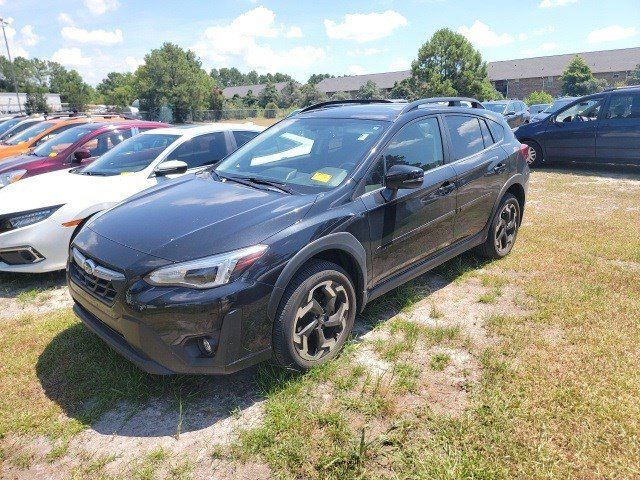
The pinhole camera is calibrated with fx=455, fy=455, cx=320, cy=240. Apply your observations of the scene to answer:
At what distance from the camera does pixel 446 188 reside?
3914 mm

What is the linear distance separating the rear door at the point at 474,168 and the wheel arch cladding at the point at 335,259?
1398 millimetres

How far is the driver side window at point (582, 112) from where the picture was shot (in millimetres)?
10016

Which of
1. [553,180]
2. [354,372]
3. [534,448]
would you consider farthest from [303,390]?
[553,180]

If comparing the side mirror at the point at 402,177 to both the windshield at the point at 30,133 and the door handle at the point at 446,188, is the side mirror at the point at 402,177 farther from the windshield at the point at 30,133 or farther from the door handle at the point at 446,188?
the windshield at the point at 30,133

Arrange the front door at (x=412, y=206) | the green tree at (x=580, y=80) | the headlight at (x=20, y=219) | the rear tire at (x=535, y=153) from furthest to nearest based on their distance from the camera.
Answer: the green tree at (x=580, y=80), the rear tire at (x=535, y=153), the headlight at (x=20, y=219), the front door at (x=412, y=206)

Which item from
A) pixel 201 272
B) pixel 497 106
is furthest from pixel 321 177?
pixel 497 106

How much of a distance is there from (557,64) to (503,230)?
261 ft

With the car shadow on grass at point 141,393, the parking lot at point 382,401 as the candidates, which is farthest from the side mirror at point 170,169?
the car shadow on grass at point 141,393

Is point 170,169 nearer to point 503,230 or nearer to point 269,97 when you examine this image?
point 503,230

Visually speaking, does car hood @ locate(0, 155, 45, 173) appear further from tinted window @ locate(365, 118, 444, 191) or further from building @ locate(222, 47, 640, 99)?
building @ locate(222, 47, 640, 99)

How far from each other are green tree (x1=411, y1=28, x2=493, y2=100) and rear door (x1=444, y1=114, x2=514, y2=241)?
170 feet

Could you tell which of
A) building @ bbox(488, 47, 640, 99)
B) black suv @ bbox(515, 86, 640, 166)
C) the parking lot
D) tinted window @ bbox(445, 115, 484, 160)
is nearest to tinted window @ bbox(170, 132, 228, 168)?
the parking lot

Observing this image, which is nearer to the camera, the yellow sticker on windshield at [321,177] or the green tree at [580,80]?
the yellow sticker on windshield at [321,177]

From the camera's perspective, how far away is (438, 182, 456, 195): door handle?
3.86m
